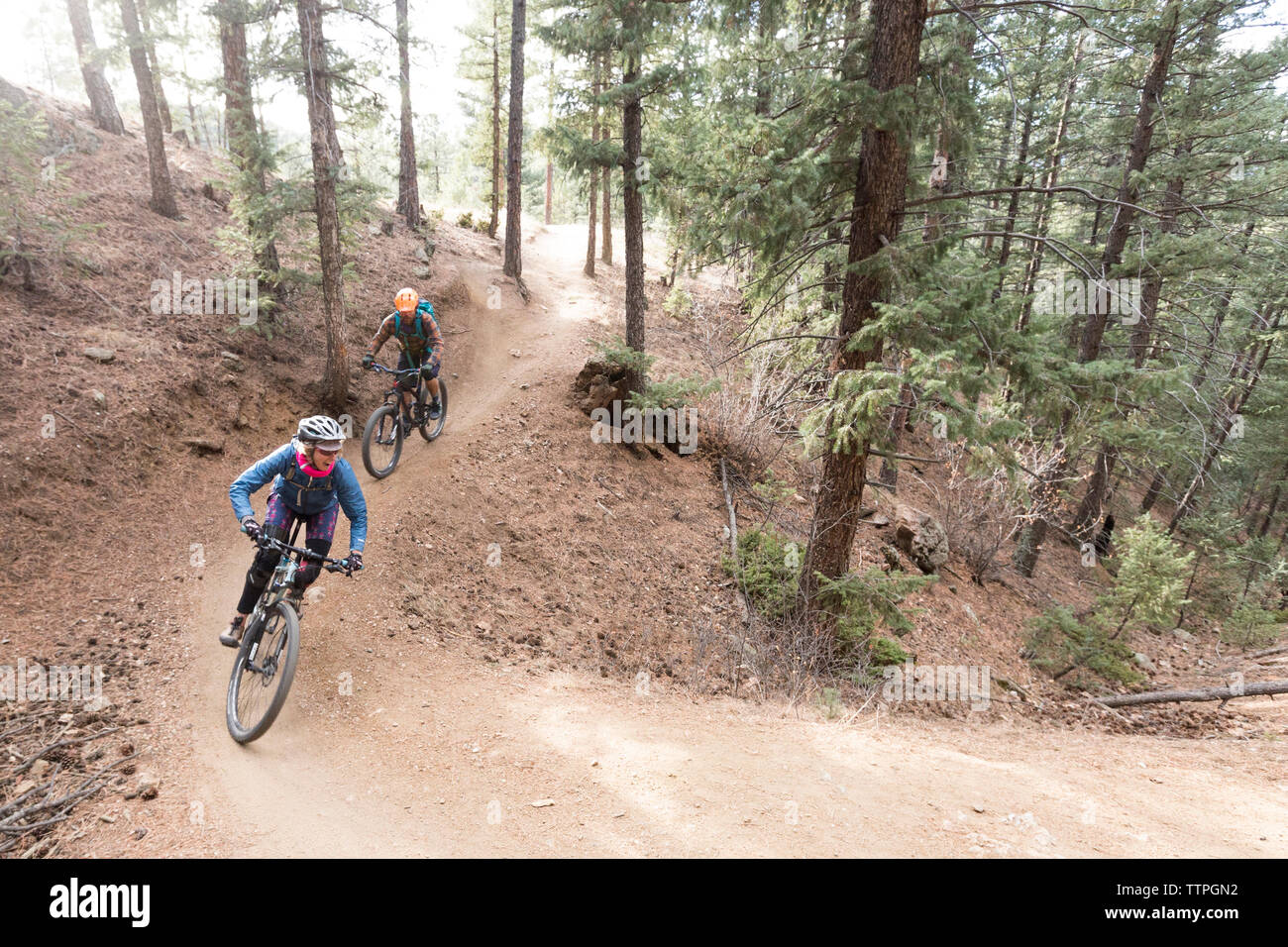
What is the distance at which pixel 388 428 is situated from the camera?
29.0 feet

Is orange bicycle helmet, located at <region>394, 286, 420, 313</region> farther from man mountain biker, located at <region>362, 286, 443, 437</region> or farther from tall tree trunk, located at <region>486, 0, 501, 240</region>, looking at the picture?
tall tree trunk, located at <region>486, 0, 501, 240</region>

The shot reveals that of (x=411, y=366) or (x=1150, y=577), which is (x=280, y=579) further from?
(x=1150, y=577)

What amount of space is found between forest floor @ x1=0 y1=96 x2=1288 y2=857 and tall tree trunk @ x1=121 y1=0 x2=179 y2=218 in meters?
0.48

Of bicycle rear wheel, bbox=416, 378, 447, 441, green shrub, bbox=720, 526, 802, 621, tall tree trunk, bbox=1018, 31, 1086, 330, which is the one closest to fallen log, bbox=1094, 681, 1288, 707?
green shrub, bbox=720, 526, 802, 621

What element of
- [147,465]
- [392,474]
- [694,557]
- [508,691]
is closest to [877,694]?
[694,557]

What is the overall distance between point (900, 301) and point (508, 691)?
5967mm

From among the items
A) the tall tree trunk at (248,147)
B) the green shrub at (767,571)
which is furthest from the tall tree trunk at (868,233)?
the tall tree trunk at (248,147)

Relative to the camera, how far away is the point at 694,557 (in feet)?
33.5

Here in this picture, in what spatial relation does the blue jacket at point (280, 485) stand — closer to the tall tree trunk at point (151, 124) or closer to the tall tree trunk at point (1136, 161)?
the tall tree trunk at point (151, 124)

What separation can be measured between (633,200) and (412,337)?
201 inches

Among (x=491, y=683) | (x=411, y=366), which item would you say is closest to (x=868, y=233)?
(x=491, y=683)

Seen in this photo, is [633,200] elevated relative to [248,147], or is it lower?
lower

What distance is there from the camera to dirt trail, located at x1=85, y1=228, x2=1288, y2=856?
12.5ft
